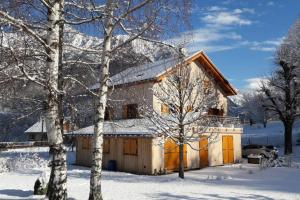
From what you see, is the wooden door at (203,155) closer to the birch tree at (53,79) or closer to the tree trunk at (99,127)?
the tree trunk at (99,127)

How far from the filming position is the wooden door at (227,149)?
2868 cm

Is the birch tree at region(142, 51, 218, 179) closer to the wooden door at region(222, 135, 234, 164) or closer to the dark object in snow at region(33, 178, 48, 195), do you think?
the dark object in snow at region(33, 178, 48, 195)

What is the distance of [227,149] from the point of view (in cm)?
2906

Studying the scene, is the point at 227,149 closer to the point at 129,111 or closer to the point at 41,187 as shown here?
the point at 129,111

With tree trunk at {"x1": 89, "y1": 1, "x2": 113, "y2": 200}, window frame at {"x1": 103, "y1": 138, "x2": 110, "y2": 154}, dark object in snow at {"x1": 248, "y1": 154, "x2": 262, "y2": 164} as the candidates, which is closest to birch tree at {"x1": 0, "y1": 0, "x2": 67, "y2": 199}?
tree trunk at {"x1": 89, "y1": 1, "x2": 113, "y2": 200}

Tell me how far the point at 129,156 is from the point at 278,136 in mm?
36693

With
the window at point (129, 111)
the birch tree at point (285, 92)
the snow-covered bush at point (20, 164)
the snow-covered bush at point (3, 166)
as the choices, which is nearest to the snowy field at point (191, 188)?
the snow-covered bush at point (3, 166)

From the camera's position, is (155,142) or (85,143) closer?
(155,142)

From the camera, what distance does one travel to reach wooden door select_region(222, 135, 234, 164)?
28681 mm

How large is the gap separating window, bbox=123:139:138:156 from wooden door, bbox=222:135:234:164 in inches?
328

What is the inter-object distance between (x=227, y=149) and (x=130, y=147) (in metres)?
Result: 9.06

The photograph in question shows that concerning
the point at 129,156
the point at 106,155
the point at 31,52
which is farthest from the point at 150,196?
the point at 106,155

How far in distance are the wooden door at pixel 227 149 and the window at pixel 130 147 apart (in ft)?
Result: 27.3

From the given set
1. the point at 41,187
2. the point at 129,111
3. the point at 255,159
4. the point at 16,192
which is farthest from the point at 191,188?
the point at 255,159
